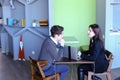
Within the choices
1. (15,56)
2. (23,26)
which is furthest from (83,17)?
(15,56)

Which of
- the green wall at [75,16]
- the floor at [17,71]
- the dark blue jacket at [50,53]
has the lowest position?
the floor at [17,71]

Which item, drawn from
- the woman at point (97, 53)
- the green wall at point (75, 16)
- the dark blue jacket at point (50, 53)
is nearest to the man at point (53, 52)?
the dark blue jacket at point (50, 53)

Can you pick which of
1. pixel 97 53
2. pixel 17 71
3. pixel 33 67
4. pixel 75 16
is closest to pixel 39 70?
pixel 33 67

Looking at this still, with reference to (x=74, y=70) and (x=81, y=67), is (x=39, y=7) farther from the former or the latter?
(x=81, y=67)

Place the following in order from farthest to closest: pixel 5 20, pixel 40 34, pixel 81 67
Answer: pixel 5 20 → pixel 40 34 → pixel 81 67

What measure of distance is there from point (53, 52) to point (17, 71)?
7.88ft

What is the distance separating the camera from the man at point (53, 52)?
3.48m

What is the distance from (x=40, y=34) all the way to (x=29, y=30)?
0.37 metres

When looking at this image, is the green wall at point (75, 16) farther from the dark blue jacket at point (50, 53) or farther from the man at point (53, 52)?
the dark blue jacket at point (50, 53)

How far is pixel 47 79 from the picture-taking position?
11.4ft

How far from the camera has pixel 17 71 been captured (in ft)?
18.4

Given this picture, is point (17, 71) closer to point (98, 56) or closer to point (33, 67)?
point (33, 67)

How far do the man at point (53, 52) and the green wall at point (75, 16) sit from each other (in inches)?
90.4

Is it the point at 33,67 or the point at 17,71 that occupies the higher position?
the point at 33,67
